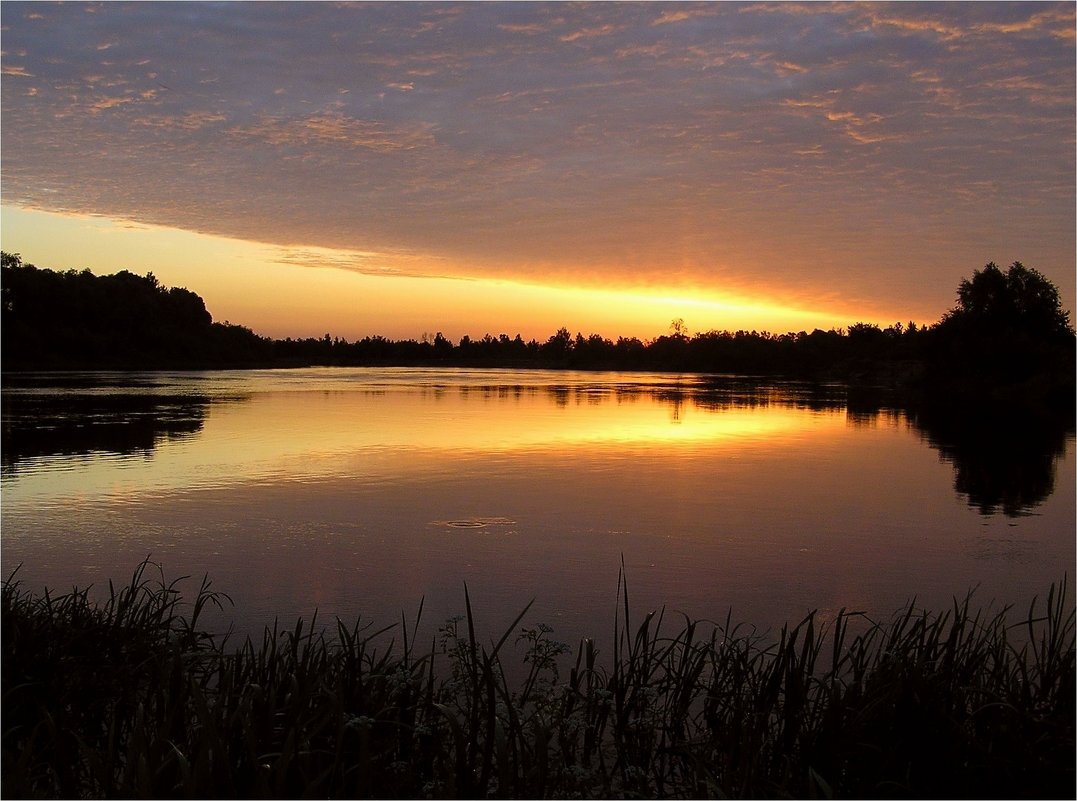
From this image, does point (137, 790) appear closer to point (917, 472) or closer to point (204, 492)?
point (204, 492)

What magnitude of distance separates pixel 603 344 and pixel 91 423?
121 m

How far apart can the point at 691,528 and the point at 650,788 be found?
6487 mm

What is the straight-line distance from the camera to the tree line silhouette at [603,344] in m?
47.5

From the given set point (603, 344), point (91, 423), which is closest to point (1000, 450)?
point (91, 423)

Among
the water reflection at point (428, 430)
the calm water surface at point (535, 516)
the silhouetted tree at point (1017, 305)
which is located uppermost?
the silhouetted tree at point (1017, 305)

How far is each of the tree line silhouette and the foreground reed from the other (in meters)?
40.8

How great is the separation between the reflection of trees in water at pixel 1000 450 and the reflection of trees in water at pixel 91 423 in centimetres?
1440

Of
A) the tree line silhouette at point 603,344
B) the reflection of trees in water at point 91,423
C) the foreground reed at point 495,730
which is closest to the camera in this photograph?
the foreground reed at point 495,730

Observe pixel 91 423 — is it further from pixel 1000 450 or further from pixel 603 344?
pixel 603 344

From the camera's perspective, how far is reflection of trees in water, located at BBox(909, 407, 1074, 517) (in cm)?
1402

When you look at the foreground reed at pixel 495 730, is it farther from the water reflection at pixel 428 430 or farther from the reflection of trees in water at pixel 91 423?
the reflection of trees in water at pixel 91 423

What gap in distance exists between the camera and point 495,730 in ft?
12.3

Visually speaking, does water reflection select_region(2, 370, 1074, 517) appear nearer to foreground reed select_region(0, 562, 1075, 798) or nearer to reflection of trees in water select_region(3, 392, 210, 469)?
reflection of trees in water select_region(3, 392, 210, 469)

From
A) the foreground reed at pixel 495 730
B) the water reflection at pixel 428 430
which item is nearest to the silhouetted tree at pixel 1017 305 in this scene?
A: the water reflection at pixel 428 430
